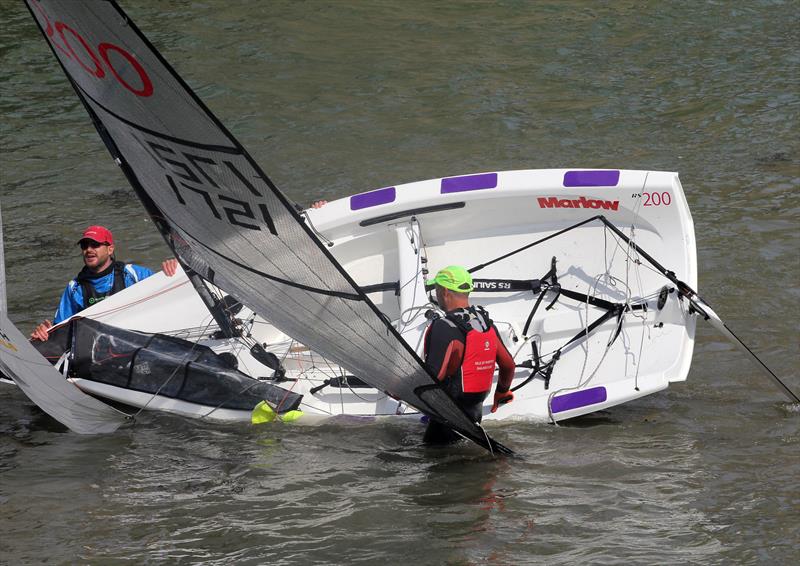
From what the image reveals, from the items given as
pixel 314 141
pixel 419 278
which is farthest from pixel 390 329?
pixel 314 141

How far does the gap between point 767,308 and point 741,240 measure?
1.06 metres

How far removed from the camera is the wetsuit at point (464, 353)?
16.6ft

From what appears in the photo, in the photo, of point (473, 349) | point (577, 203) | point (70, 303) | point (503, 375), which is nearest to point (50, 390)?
point (70, 303)

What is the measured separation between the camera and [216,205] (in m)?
4.68

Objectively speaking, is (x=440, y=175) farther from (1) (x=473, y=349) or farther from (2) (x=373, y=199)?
(1) (x=473, y=349)

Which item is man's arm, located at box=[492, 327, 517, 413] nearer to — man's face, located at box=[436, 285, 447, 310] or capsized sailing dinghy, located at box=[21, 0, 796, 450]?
capsized sailing dinghy, located at box=[21, 0, 796, 450]

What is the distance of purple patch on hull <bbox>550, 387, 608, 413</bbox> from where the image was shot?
18.2ft

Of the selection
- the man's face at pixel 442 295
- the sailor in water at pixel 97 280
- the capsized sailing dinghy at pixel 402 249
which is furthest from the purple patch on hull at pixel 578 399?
the sailor in water at pixel 97 280

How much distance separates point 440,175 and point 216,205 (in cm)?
498

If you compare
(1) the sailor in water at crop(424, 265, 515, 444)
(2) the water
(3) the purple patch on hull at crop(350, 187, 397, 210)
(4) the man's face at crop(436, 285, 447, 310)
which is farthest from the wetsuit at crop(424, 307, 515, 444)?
(3) the purple patch on hull at crop(350, 187, 397, 210)

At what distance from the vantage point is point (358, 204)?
686 centimetres

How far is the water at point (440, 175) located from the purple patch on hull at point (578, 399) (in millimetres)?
149

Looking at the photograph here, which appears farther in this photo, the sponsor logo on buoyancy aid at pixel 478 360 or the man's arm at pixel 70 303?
the man's arm at pixel 70 303

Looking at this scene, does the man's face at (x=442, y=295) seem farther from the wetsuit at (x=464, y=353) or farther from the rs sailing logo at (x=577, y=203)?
the rs sailing logo at (x=577, y=203)
